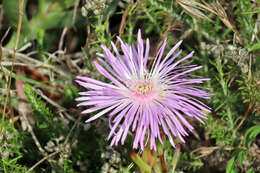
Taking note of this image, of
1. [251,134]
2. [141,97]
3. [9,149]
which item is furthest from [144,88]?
[9,149]

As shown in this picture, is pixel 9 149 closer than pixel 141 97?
No

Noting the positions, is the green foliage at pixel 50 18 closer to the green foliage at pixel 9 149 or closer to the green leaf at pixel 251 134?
the green foliage at pixel 9 149

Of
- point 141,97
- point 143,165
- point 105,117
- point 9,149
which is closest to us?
point 143,165

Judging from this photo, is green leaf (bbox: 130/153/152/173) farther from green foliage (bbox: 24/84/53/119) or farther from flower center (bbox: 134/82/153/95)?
green foliage (bbox: 24/84/53/119)

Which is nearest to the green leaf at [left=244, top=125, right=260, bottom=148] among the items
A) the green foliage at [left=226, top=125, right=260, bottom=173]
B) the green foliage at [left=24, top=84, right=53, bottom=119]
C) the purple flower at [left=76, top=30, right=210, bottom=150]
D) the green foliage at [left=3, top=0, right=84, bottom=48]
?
the green foliage at [left=226, top=125, right=260, bottom=173]

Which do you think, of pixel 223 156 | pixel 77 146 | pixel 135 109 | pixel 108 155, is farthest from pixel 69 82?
pixel 223 156

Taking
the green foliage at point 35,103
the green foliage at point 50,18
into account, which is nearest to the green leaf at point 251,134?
the green foliage at point 35,103

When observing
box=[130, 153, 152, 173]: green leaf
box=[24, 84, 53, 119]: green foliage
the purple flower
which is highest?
the purple flower

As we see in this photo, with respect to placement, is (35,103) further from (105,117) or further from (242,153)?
(242,153)
